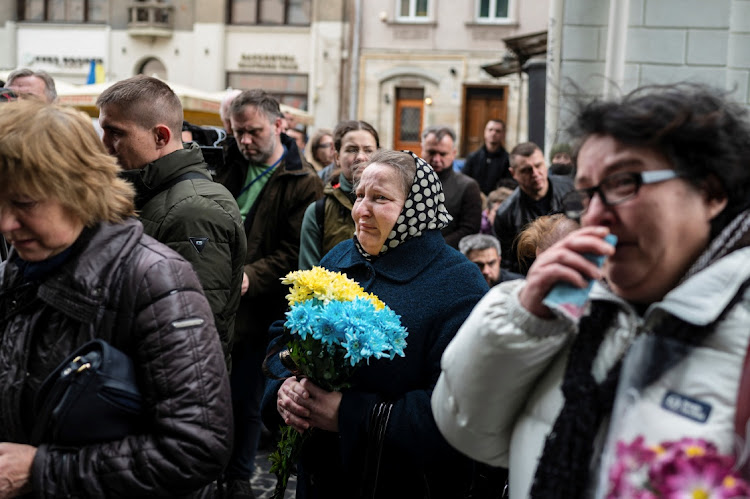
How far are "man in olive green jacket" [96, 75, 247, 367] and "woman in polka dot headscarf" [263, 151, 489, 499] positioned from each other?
55 cm

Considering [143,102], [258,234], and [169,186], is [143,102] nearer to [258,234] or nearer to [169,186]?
[169,186]

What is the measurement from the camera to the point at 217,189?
354 cm

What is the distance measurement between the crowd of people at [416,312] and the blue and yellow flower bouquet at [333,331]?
10 centimetres

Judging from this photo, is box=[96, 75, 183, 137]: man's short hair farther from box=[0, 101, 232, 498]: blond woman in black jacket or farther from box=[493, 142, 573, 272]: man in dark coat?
box=[493, 142, 573, 272]: man in dark coat

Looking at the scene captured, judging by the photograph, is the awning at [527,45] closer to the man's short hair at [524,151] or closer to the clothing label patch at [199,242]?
the man's short hair at [524,151]

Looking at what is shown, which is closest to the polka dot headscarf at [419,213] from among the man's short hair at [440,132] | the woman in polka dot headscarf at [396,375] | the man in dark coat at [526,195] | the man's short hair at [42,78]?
the woman in polka dot headscarf at [396,375]

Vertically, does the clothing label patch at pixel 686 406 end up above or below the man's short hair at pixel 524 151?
below

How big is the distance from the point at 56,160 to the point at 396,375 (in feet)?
4.49

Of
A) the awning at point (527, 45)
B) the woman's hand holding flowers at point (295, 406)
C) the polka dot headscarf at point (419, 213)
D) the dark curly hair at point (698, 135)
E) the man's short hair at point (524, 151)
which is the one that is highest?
the awning at point (527, 45)

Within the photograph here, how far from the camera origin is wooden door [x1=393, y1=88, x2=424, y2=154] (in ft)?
85.1

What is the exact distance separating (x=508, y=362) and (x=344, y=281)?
111 cm

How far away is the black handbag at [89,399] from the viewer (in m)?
1.95

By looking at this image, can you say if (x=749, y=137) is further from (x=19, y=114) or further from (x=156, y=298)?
(x=19, y=114)

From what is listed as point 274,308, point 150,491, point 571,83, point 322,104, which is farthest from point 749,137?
point 322,104
